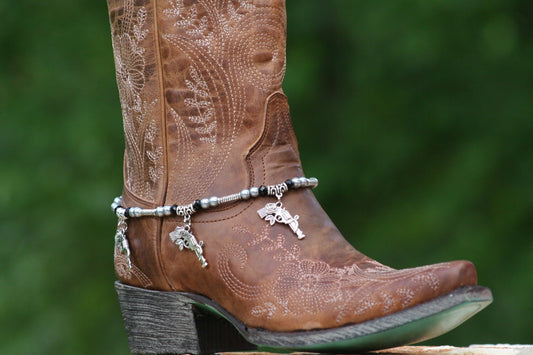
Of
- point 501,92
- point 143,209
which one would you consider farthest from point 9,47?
point 143,209

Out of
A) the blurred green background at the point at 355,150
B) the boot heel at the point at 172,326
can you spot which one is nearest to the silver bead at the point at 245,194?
the boot heel at the point at 172,326

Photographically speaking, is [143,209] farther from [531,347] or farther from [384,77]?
[384,77]

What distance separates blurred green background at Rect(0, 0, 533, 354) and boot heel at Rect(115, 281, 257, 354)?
2592 millimetres

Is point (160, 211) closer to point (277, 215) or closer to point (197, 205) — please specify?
point (197, 205)

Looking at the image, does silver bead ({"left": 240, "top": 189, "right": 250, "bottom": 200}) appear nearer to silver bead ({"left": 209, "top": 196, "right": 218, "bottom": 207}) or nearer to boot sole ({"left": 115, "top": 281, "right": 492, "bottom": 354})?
silver bead ({"left": 209, "top": 196, "right": 218, "bottom": 207})

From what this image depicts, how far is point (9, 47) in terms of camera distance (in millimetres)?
4949

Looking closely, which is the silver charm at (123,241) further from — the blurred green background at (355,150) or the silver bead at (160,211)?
the blurred green background at (355,150)

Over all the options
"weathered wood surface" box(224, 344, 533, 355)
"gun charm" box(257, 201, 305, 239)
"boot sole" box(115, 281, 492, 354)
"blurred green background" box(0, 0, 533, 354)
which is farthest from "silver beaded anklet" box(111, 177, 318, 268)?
"blurred green background" box(0, 0, 533, 354)

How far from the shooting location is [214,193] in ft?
5.38

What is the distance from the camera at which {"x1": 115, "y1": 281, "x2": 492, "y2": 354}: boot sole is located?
1.36 metres

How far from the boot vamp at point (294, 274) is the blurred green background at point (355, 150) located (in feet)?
8.78

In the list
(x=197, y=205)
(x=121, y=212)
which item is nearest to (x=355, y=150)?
(x=121, y=212)

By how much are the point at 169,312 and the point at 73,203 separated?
9.67 ft

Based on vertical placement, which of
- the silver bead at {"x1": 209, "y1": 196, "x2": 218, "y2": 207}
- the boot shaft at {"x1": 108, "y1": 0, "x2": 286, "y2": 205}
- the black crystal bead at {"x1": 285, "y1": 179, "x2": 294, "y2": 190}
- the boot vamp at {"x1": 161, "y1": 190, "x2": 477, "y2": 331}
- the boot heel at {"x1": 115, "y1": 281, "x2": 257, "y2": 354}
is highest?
the boot shaft at {"x1": 108, "y1": 0, "x2": 286, "y2": 205}
